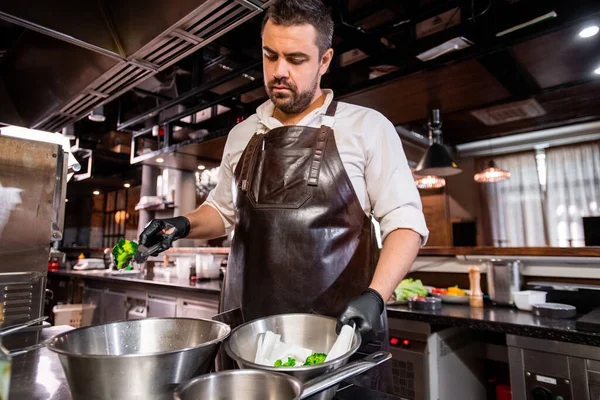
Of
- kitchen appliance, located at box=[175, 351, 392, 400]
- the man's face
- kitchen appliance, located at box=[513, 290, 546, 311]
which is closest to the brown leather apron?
the man's face

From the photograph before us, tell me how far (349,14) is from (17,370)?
2.51 m

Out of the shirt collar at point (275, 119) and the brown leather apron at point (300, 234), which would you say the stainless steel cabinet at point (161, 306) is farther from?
the shirt collar at point (275, 119)

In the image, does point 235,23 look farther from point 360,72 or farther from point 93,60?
point 360,72

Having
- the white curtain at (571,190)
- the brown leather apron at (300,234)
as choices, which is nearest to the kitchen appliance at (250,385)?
the brown leather apron at (300,234)

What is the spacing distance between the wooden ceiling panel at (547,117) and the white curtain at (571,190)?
0.71 metres

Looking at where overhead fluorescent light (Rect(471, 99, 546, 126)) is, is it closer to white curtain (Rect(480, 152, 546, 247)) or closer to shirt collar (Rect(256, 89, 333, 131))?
white curtain (Rect(480, 152, 546, 247))

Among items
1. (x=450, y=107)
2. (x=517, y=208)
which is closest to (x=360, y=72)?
(x=450, y=107)

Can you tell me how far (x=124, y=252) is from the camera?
40.4 inches

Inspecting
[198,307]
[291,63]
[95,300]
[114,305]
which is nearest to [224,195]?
[291,63]

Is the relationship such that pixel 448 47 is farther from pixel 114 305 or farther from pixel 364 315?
pixel 114 305

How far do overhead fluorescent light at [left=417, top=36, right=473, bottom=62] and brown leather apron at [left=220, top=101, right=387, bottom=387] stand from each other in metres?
1.91

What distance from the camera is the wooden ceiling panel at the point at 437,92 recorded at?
8.84ft

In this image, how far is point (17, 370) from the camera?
0.85m

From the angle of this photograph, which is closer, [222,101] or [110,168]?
[222,101]
